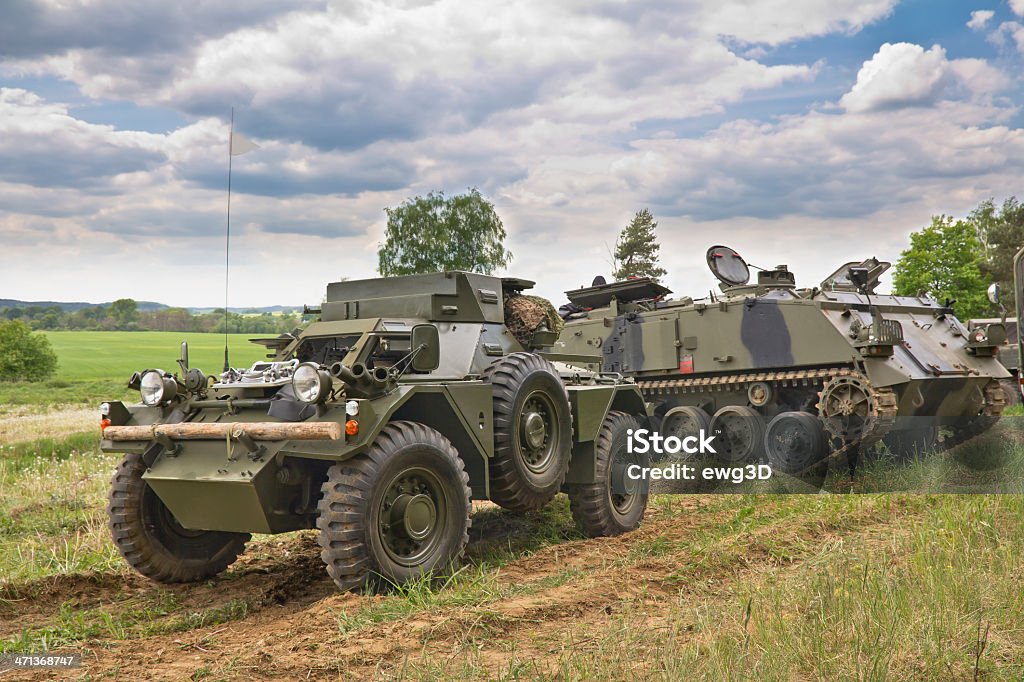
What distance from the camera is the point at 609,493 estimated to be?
8.69 m

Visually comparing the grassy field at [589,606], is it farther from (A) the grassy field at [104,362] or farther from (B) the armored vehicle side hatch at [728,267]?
(A) the grassy field at [104,362]

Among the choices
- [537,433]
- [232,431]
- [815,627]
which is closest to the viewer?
[815,627]

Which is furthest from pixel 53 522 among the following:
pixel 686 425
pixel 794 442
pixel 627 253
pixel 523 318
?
pixel 627 253

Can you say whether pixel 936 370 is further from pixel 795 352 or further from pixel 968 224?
pixel 968 224

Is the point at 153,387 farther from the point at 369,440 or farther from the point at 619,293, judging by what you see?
the point at 619,293

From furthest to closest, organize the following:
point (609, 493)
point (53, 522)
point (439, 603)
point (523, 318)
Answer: point (53, 522)
point (523, 318)
point (609, 493)
point (439, 603)

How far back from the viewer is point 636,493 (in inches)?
359

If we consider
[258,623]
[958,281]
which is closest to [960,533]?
[258,623]

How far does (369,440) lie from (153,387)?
2.02 metres

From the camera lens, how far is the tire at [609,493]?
8586 millimetres

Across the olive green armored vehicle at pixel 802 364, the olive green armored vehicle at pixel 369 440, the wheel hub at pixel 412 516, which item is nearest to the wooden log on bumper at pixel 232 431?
the olive green armored vehicle at pixel 369 440

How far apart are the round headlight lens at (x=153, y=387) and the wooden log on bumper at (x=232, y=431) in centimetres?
23

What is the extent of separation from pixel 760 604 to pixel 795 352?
27.7ft

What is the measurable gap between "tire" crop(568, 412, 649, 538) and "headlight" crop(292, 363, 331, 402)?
3.31 m
